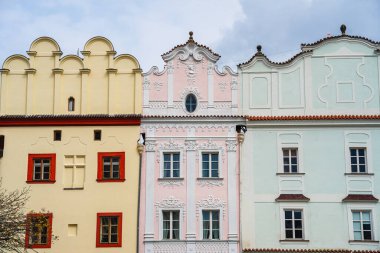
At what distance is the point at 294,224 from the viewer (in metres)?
34.8

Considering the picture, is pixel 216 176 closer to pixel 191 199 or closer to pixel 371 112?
pixel 191 199

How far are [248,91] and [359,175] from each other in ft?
22.9

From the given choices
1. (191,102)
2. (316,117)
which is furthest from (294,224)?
(191,102)

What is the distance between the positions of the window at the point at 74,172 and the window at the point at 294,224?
10349mm

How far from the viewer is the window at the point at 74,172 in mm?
35500

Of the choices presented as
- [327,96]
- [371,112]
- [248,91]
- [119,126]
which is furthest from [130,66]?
[371,112]

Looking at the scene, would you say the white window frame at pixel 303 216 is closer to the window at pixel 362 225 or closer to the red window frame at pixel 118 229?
the window at pixel 362 225

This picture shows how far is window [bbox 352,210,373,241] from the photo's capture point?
34481 mm

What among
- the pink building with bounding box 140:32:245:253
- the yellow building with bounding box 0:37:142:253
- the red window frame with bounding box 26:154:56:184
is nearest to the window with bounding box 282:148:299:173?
the pink building with bounding box 140:32:245:253

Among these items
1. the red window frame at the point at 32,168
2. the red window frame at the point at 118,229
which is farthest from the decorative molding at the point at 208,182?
the red window frame at the point at 32,168

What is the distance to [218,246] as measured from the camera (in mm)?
34500

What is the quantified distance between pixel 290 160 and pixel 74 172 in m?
10.9

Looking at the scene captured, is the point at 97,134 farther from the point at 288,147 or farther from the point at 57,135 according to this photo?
the point at 288,147

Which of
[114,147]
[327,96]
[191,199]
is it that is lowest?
[191,199]
